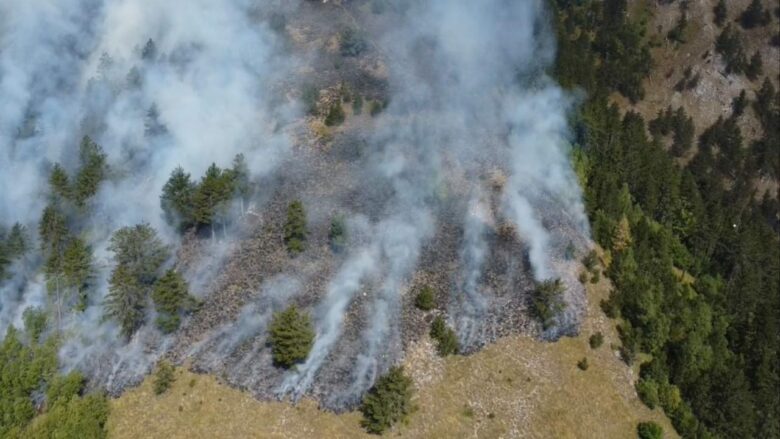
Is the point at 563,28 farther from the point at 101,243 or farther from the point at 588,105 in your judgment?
the point at 101,243

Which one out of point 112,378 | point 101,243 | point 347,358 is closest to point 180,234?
point 101,243

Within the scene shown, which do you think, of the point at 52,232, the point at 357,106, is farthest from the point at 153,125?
the point at 357,106

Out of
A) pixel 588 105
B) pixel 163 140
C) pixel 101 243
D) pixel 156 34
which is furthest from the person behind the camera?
pixel 156 34

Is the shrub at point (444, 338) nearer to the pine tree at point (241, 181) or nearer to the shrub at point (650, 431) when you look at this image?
the shrub at point (650, 431)

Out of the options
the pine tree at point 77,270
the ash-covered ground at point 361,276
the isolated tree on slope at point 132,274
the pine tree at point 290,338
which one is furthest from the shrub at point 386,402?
the pine tree at point 77,270

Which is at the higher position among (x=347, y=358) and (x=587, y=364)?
(x=587, y=364)

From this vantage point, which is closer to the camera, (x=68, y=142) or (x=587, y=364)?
(x=587, y=364)

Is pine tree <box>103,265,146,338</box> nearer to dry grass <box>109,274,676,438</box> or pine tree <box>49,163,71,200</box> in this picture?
dry grass <box>109,274,676,438</box>
